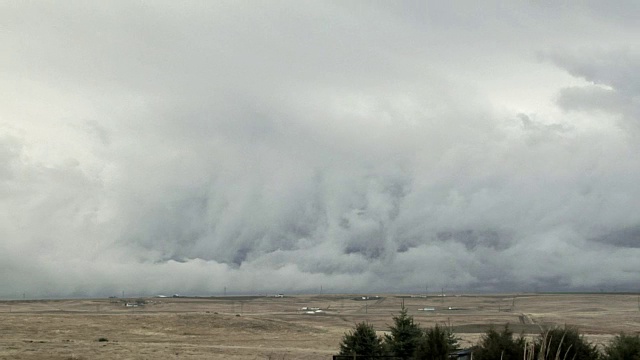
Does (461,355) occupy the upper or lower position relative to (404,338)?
lower

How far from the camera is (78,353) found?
5853 cm

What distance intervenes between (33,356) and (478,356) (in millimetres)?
37530

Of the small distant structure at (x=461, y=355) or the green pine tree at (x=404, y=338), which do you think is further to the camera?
the green pine tree at (x=404, y=338)

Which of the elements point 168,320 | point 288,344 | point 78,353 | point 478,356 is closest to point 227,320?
point 168,320

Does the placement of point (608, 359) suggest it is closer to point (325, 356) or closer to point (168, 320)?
point (325, 356)

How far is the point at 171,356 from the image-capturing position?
5991cm

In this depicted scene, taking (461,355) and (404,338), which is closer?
(461,355)

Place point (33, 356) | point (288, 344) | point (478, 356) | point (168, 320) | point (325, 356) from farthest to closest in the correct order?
point (168, 320) < point (288, 344) < point (325, 356) < point (33, 356) < point (478, 356)

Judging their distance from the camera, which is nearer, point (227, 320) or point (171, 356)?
point (171, 356)

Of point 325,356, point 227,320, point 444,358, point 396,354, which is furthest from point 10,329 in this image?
point 444,358

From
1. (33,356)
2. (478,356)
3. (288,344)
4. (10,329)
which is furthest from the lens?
(10,329)

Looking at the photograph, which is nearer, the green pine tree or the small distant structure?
the small distant structure

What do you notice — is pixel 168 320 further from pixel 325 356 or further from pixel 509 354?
pixel 509 354

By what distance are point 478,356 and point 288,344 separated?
55095 mm
